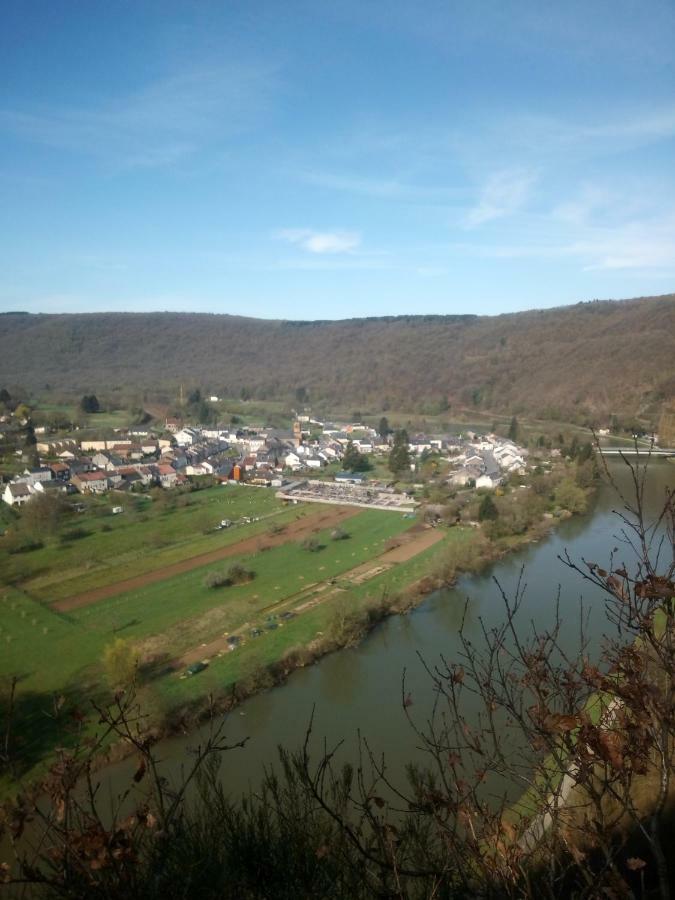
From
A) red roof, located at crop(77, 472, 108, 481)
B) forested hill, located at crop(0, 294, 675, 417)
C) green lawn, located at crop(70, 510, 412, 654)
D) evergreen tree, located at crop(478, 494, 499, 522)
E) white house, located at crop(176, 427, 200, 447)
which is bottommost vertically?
green lawn, located at crop(70, 510, 412, 654)

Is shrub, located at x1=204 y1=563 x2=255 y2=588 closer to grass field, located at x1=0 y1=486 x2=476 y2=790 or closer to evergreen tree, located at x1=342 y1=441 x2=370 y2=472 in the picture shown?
grass field, located at x1=0 y1=486 x2=476 y2=790

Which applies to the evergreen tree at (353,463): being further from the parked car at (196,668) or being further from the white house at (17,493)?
the parked car at (196,668)

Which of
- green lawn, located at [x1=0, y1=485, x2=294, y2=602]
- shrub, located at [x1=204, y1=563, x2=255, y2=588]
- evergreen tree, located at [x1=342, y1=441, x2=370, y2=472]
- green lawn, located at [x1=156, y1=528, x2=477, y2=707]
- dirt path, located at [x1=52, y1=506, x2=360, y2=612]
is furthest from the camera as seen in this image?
evergreen tree, located at [x1=342, y1=441, x2=370, y2=472]

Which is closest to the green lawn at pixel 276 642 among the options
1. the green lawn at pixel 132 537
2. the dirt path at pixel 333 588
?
the dirt path at pixel 333 588

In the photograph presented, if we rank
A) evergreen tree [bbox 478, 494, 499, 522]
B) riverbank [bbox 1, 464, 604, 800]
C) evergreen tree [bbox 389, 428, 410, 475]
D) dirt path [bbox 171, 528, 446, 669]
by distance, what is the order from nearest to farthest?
riverbank [bbox 1, 464, 604, 800] < dirt path [bbox 171, 528, 446, 669] < evergreen tree [bbox 478, 494, 499, 522] < evergreen tree [bbox 389, 428, 410, 475]

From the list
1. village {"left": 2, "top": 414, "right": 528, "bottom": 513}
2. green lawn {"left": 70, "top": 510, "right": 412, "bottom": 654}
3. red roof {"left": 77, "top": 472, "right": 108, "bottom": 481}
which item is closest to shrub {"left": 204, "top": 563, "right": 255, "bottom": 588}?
green lawn {"left": 70, "top": 510, "right": 412, "bottom": 654}

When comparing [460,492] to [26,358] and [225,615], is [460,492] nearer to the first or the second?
[225,615]

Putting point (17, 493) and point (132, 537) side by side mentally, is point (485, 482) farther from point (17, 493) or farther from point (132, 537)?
point (17, 493)

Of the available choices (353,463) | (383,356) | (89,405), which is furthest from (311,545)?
(383,356)
